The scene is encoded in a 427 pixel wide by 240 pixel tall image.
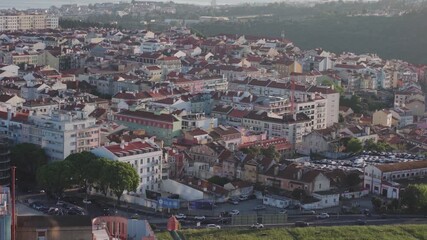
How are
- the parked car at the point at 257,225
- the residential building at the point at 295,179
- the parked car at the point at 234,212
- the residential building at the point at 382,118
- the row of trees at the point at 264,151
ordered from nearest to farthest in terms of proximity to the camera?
1. the parked car at the point at 257,225
2. the parked car at the point at 234,212
3. the residential building at the point at 295,179
4. the row of trees at the point at 264,151
5. the residential building at the point at 382,118

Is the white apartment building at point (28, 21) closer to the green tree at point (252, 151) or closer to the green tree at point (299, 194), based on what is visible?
the green tree at point (252, 151)

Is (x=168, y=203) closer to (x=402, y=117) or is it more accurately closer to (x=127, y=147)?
(x=127, y=147)

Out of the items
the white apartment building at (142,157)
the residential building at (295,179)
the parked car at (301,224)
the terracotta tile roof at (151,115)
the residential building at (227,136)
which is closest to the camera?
the parked car at (301,224)

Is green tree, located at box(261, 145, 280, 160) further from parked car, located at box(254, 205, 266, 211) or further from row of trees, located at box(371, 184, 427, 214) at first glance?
row of trees, located at box(371, 184, 427, 214)

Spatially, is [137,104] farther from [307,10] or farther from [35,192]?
[307,10]

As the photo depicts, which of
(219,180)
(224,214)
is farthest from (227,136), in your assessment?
(224,214)

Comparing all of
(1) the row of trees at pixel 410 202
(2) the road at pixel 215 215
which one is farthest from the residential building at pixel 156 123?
(1) the row of trees at pixel 410 202

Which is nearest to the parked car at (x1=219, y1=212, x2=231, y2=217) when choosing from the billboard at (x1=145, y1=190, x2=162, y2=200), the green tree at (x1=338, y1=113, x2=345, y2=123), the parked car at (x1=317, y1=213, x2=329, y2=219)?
the billboard at (x1=145, y1=190, x2=162, y2=200)
